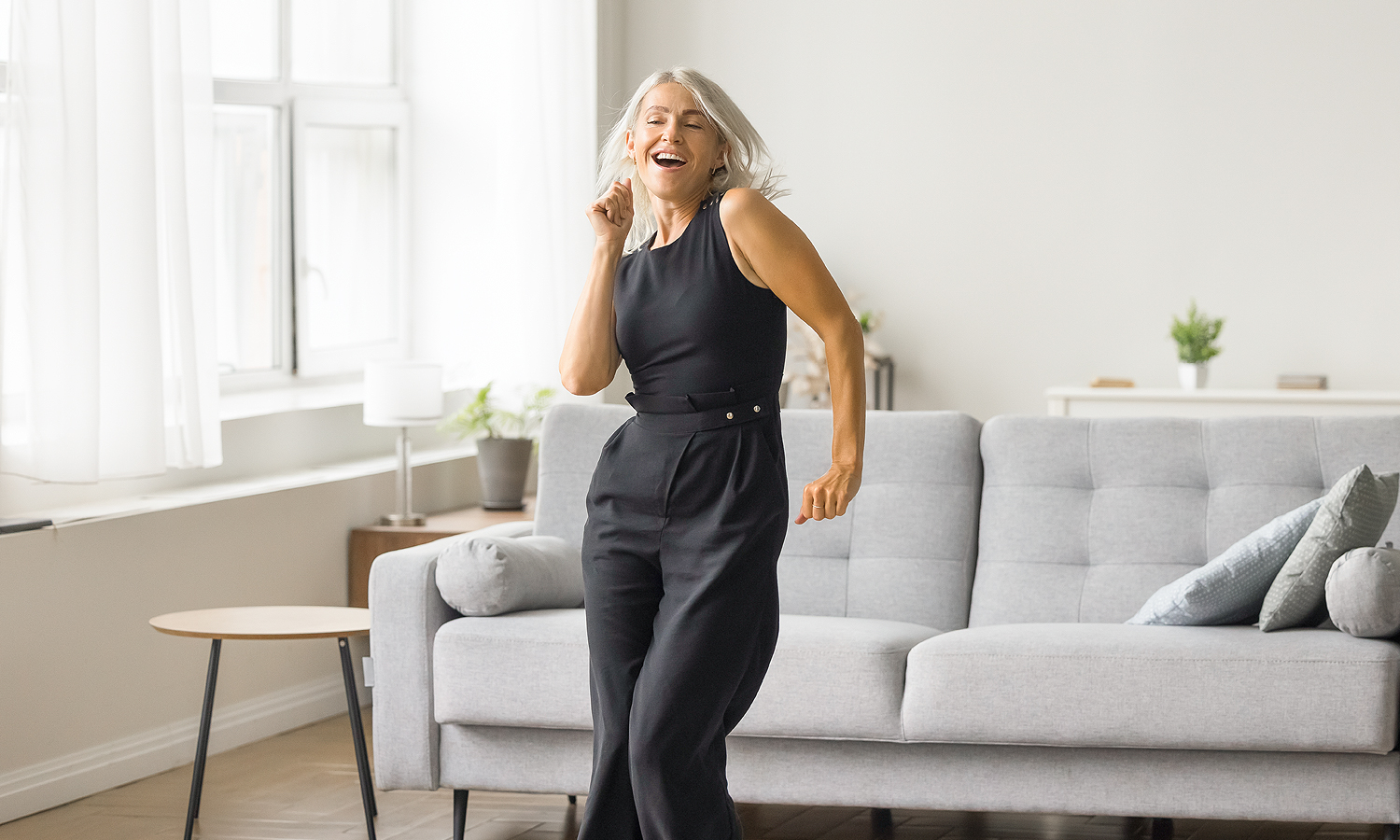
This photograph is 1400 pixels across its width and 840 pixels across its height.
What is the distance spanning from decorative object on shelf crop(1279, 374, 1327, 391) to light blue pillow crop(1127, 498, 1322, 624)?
281cm

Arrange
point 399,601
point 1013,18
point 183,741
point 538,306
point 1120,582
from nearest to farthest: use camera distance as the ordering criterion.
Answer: point 399,601, point 1120,582, point 183,741, point 538,306, point 1013,18

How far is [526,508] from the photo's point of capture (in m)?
5.13

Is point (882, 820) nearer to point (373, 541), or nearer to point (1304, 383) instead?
point (373, 541)

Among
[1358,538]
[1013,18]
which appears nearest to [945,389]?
[1013,18]

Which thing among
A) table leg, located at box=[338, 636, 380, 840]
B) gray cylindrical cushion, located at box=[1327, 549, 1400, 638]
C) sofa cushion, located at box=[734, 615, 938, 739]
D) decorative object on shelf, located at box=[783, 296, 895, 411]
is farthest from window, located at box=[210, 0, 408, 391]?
gray cylindrical cushion, located at box=[1327, 549, 1400, 638]

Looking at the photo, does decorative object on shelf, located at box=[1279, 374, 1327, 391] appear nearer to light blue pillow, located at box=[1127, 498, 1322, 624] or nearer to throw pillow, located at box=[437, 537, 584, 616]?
light blue pillow, located at box=[1127, 498, 1322, 624]

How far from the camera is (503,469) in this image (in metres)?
4.99

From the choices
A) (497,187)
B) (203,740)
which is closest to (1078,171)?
(497,187)

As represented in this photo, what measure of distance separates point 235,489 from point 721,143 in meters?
2.50

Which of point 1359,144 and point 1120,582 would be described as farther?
point 1359,144

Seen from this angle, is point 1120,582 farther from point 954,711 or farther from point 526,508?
point 526,508

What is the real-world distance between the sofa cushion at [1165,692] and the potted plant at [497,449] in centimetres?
227

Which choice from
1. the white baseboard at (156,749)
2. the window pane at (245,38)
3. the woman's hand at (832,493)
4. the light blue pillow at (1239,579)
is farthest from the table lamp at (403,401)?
the woman's hand at (832,493)

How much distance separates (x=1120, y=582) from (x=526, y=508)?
88.9 inches
